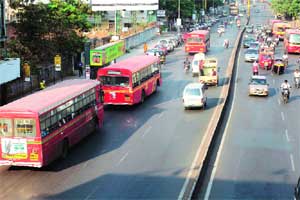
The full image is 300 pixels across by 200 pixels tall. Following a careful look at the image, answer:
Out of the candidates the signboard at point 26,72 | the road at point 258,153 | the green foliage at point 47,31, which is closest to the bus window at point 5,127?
the road at point 258,153

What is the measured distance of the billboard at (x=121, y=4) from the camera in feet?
245

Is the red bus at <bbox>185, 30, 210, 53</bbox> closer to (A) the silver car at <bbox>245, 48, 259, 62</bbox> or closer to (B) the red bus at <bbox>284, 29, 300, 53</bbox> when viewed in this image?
(A) the silver car at <bbox>245, 48, 259, 62</bbox>

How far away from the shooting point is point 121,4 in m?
75.6

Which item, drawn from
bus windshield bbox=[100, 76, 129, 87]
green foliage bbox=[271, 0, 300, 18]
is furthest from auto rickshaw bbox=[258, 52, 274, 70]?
green foliage bbox=[271, 0, 300, 18]

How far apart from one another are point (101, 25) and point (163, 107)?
5915cm

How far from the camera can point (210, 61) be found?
48562mm

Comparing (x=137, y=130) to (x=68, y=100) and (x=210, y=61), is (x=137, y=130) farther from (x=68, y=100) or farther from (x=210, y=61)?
(x=210, y=61)

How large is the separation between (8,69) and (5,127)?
1035 cm

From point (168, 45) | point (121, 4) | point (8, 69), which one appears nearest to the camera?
point (8, 69)

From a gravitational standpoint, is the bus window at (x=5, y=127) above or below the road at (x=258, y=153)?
above

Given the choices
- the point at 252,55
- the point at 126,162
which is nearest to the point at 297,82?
the point at 252,55

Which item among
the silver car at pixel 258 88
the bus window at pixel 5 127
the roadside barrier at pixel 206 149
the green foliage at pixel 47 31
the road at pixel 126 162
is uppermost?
the green foliage at pixel 47 31

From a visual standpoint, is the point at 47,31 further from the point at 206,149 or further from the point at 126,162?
the point at 206,149

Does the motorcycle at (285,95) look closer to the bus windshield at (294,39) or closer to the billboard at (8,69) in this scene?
the billboard at (8,69)
